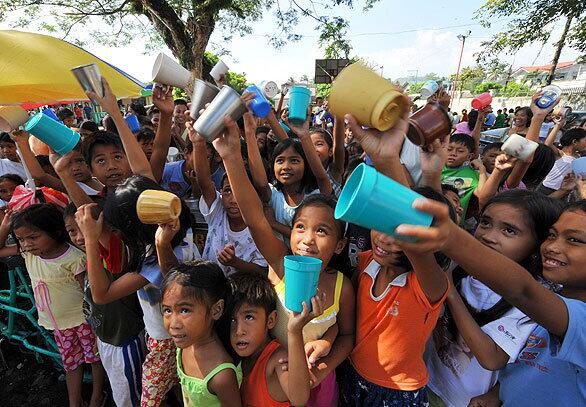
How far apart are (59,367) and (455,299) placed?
3.15 metres

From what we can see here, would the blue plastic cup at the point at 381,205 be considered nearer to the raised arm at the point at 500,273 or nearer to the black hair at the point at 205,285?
the raised arm at the point at 500,273

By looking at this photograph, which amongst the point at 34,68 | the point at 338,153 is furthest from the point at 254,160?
the point at 34,68

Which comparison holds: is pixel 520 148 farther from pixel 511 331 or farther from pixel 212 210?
pixel 212 210

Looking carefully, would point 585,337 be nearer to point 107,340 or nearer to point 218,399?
point 218,399

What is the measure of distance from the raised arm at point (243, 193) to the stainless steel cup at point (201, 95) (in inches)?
11.7

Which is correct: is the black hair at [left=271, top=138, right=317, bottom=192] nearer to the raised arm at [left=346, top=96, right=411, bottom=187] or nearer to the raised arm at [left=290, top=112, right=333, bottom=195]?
the raised arm at [left=290, top=112, right=333, bottom=195]

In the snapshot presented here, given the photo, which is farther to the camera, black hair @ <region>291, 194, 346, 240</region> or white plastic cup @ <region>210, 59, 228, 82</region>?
white plastic cup @ <region>210, 59, 228, 82</region>

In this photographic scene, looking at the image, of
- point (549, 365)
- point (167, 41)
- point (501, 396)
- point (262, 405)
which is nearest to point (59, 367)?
point (262, 405)

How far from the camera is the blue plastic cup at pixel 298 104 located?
7.85 ft

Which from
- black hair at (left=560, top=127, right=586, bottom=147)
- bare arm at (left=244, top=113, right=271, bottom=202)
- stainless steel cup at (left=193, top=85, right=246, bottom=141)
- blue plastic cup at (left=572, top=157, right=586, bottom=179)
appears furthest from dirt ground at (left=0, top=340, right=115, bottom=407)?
black hair at (left=560, top=127, right=586, bottom=147)

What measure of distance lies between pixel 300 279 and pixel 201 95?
1.19 metres

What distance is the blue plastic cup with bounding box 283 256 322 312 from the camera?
1.09 m

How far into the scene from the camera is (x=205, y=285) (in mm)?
1567

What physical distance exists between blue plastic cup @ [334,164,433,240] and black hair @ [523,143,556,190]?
9.83ft
